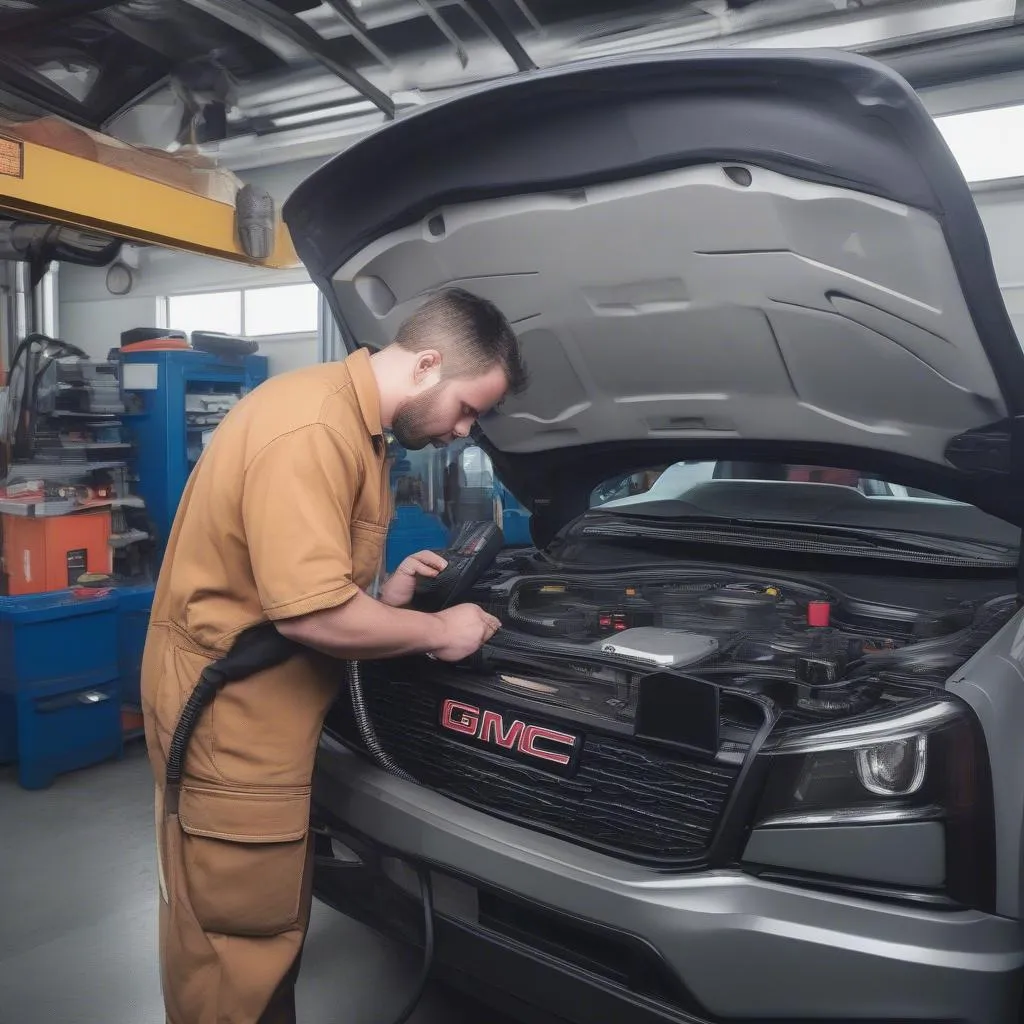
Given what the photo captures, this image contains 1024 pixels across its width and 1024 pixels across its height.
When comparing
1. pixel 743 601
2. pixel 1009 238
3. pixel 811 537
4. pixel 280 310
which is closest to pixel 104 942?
pixel 743 601

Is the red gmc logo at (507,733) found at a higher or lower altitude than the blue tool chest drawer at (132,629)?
higher

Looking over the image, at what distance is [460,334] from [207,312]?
7.52 meters

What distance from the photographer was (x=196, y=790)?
4.64 ft

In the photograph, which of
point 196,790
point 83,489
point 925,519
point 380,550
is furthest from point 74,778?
point 925,519

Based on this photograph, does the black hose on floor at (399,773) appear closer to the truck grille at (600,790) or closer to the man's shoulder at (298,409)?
the truck grille at (600,790)

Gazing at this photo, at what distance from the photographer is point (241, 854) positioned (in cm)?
142

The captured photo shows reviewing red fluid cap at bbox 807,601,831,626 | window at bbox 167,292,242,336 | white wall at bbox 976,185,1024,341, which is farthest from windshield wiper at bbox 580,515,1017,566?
window at bbox 167,292,242,336

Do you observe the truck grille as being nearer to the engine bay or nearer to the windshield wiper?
the engine bay

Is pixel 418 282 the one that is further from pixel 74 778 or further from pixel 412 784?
pixel 74 778

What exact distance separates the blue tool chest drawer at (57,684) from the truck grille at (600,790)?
215 centimetres

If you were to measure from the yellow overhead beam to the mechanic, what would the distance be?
6.64 feet

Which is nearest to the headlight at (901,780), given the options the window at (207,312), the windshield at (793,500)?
the windshield at (793,500)

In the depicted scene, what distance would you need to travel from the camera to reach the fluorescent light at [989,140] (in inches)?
179

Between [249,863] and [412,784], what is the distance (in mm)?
325
